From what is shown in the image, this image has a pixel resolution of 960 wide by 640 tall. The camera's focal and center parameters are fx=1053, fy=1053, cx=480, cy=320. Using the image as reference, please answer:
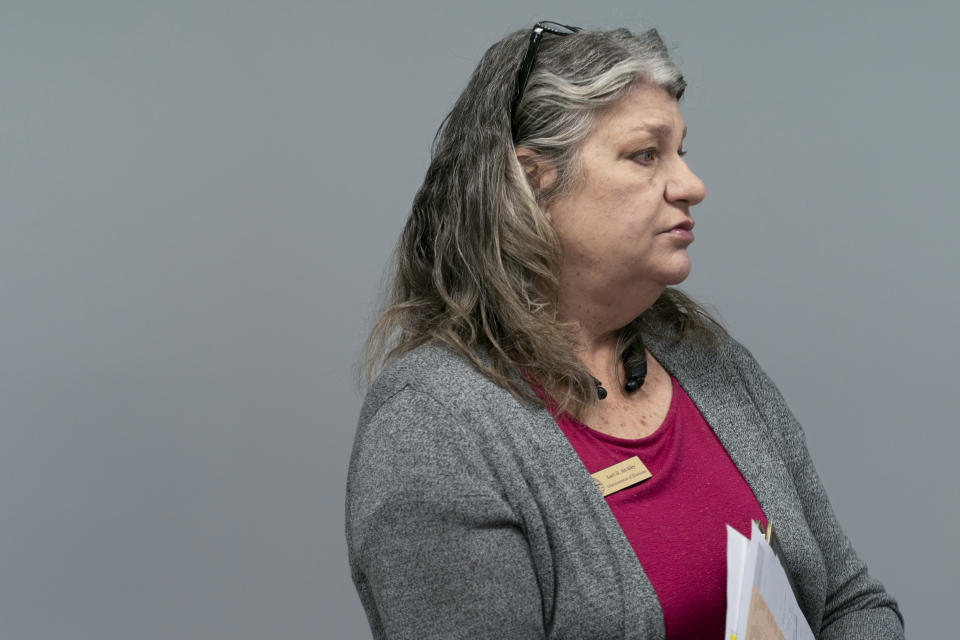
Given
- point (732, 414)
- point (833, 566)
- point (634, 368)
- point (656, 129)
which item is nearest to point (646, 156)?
point (656, 129)

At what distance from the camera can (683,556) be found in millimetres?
1405

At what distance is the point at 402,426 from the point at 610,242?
40 cm

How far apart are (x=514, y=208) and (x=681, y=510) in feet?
1.58

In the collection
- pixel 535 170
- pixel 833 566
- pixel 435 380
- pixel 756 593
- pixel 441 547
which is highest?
pixel 535 170

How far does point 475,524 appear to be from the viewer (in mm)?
1261

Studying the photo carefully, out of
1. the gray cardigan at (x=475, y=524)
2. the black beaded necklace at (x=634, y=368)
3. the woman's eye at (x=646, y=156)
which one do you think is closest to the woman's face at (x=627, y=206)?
the woman's eye at (x=646, y=156)

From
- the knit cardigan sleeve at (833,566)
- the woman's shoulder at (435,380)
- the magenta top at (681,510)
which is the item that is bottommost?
the knit cardigan sleeve at (833,566)

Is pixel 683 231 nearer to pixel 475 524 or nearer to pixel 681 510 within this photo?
pixel 681 510

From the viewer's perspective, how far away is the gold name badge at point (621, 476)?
4.62ft

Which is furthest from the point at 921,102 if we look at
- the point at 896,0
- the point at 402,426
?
the point at 402,426

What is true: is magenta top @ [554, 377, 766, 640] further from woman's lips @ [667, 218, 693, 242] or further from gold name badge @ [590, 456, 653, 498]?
woman's lips @ [667, 218, 693, 242]

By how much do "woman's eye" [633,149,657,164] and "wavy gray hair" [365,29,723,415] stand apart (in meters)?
0.08

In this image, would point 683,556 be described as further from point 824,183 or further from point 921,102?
point 921,102

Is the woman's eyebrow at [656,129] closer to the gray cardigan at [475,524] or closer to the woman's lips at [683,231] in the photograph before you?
the woman's lips at [683,231]
